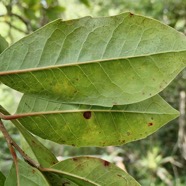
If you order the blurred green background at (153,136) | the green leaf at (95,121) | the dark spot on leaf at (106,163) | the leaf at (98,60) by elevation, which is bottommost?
the dark spot on leaf at (106,163)

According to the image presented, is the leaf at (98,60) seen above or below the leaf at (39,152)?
above

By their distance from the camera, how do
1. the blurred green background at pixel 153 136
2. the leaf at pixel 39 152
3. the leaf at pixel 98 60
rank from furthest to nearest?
the blurred green background at pixel 153 136, the leaf at pixel 39 152, the leaf at pixel 98 60

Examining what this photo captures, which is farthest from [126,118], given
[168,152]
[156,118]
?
[168,152]

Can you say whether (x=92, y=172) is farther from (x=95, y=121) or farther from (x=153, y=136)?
(x=153, y=136)

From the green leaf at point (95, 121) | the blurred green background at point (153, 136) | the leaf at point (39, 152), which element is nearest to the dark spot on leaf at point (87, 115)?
the green leaf at point (95, 121)

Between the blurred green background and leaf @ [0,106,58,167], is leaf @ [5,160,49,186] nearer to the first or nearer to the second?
leaf @ [0,106,58,167]

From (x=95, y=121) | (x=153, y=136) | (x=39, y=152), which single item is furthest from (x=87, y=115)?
(x=153, y=136)

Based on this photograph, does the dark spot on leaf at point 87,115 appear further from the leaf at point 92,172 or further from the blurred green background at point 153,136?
the blurred green background at point 153,136

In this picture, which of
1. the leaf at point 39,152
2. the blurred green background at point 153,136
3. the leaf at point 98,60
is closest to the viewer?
the leaf at point 98,60
